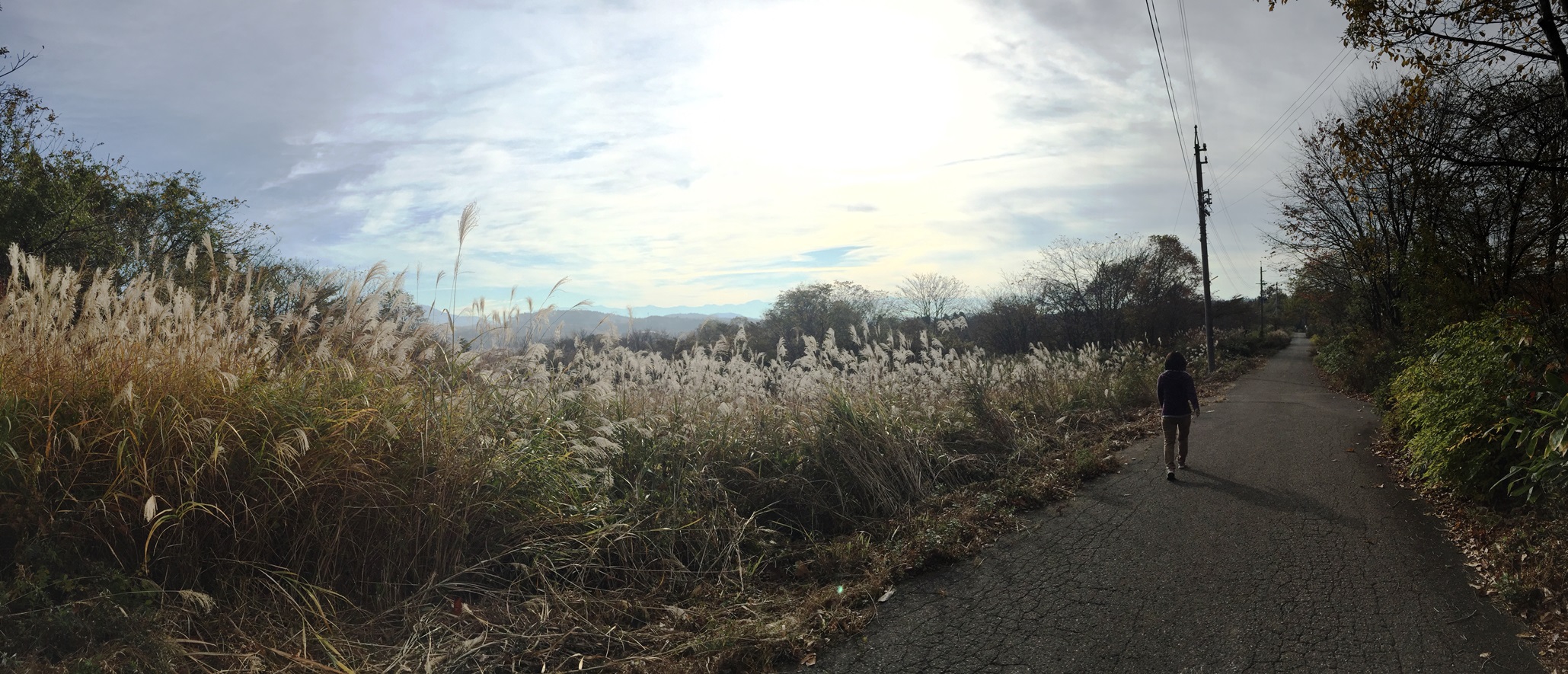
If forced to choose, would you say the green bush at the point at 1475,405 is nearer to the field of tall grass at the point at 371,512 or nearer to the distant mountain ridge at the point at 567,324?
the field of tall grass at the point at 371,512

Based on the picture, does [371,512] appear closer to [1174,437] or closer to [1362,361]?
[1174,437]

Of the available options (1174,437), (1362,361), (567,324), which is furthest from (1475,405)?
(1362,361)

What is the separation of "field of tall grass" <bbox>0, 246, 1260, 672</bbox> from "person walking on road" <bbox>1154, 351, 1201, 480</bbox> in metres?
2.76

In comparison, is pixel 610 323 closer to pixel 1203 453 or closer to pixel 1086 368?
pixel 1203 453

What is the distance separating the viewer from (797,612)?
436 centimetres

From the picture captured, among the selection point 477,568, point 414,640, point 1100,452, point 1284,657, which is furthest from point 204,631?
point 1100,452

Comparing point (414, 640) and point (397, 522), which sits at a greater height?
point (397, 522)

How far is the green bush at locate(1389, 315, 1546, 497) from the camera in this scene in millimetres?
5871

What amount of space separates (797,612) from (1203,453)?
23.8 feet

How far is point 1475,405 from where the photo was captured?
6.12m

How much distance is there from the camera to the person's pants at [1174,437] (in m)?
7.81

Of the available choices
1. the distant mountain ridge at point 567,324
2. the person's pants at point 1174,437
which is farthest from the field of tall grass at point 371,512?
the person's pants at point 1174,437

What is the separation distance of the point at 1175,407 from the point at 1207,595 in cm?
413

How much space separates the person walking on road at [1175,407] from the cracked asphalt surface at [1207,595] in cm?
53
